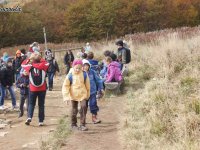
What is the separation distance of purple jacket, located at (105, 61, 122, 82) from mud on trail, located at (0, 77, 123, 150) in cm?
91

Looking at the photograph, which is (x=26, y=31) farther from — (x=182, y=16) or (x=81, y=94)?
(x=81, y=94)

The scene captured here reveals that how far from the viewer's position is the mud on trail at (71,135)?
8745 mm

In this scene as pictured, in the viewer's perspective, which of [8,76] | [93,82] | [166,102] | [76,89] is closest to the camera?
[166,102]

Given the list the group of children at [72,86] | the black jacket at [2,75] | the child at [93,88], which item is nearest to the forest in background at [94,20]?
the black jacket at [2,75]

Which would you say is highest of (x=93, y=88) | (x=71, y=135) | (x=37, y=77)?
(x=37, y=77)

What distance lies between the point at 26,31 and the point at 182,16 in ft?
59.8

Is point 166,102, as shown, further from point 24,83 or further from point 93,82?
point 24,83

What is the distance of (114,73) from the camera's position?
46.7ft

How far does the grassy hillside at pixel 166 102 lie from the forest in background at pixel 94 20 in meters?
35.1

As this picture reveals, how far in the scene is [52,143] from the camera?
8.75 m

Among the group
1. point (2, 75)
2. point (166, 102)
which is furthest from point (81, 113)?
point (2, 75)

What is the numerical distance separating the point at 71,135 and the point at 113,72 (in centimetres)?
502

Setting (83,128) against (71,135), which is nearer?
(71,135)

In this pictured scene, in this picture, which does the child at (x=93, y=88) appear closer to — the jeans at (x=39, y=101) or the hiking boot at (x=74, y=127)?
the hiking boot at (x=74, y=127)
